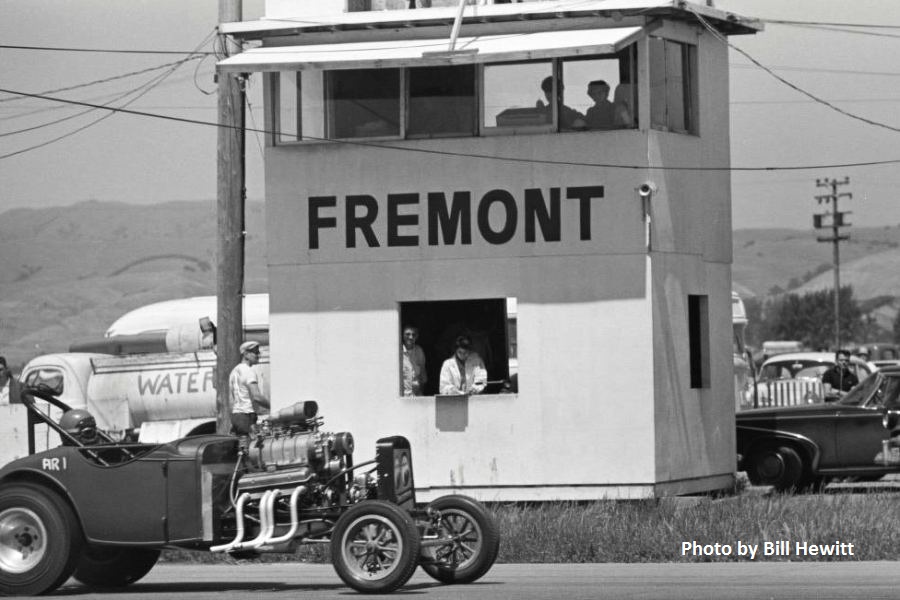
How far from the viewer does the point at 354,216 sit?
20781 millimetres

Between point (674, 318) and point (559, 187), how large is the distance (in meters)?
2.03

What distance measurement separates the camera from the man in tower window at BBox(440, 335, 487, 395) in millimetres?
20281

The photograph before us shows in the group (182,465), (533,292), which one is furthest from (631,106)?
(182,465)

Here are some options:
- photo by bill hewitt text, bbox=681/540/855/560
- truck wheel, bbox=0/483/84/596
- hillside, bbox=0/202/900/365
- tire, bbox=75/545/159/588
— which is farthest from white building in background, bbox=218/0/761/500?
hillside, bbox=0/202/900/365

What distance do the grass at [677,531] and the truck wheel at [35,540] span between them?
12.6 ft

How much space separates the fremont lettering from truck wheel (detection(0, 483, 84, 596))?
778 cm

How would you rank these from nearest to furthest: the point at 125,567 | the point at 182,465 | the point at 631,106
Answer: the point at 182,465 < the point at 125,567 < the point at 631,106

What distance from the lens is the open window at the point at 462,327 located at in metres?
21.5

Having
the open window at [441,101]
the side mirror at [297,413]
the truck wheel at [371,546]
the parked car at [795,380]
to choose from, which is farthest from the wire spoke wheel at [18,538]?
the parked car at [795,380]

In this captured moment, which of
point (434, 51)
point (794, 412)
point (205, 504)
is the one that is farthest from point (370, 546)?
point (794, 412)

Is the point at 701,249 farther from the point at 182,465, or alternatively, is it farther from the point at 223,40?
the point at 182,465

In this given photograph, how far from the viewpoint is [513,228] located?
20281mm

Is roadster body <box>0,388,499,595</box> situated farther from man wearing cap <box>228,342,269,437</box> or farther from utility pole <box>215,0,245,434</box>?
utility pole <box>215,0,245,434</box>

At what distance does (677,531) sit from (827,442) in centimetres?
705
